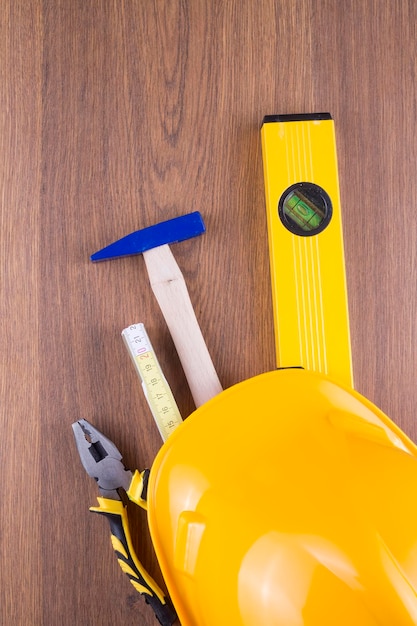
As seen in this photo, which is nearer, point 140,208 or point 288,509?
point 288,509

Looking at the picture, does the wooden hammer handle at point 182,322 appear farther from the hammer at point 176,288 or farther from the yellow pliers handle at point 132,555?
the yellow pliers handle at point 132,555

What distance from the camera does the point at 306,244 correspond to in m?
0.67

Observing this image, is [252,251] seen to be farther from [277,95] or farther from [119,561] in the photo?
[119,561]

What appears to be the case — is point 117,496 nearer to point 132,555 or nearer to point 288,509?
point 132,555

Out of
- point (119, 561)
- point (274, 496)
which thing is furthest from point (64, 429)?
point (274, 496)

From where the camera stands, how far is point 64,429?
2.19 ft

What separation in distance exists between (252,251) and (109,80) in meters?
0.26

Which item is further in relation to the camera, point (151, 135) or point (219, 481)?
point (151, 135)

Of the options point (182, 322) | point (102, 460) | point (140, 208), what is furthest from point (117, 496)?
point (140, 208)

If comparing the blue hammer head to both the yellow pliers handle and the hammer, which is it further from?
the yellow pliers handle

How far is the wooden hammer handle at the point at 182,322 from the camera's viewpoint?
25.9 inches

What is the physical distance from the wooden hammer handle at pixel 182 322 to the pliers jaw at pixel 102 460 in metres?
0.11

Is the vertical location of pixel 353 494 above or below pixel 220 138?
below

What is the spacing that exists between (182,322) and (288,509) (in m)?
0.25
